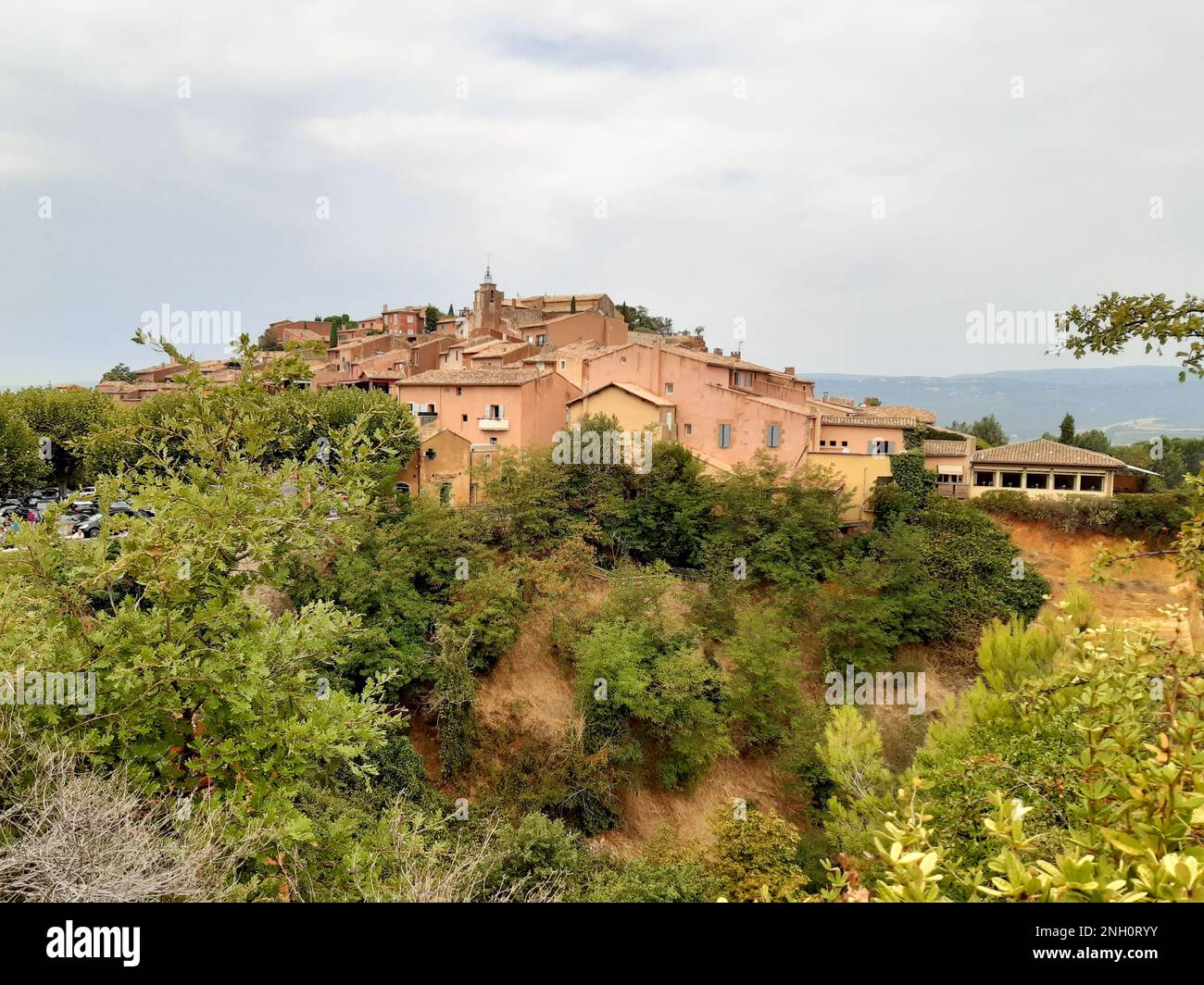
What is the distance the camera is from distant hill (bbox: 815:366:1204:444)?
49.5m

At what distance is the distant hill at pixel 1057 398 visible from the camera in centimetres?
4950

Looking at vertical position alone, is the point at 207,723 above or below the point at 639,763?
above

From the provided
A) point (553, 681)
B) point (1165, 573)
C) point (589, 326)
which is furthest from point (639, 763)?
point (589, 326)

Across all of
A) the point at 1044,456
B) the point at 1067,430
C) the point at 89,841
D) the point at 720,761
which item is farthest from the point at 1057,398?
the point at 89,841

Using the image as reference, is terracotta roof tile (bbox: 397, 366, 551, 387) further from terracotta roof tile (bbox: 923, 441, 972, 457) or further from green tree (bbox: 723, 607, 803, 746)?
terracotta roof tile (bbox: 923, 441, 972, 457)

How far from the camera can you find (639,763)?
19.6m

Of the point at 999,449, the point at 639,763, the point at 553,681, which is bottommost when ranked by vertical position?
the point at 639,763

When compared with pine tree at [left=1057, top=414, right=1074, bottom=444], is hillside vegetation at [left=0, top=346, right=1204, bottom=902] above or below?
below

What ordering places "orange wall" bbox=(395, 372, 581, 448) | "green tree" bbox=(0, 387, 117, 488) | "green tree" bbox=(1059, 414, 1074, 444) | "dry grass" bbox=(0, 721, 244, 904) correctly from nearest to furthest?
"dry grass" bbox=(0, 721, 244, 904) → "green tree" bbox=(0, 387, 117, 488) → "orange wall" bbox=(395, 372, 581, 448) → "green tree" bbox=(1059, 414, 1074, 444)

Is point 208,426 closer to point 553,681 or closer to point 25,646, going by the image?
point 25,646

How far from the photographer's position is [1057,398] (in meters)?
68.6

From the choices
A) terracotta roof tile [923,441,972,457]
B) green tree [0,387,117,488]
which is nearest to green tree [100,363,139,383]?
green tree [0,387,117,488]

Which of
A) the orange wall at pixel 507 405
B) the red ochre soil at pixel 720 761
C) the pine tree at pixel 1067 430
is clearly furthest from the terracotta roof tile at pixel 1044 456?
the orange wall at pixel 507 405
